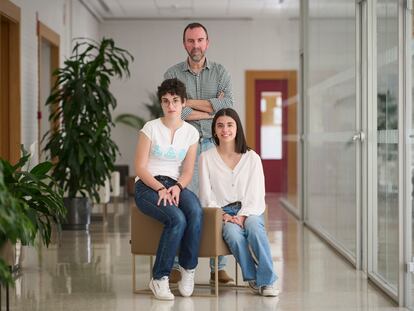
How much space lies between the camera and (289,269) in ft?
22.2

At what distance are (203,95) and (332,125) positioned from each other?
8.58 ft

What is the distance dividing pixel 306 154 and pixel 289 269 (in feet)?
12.8

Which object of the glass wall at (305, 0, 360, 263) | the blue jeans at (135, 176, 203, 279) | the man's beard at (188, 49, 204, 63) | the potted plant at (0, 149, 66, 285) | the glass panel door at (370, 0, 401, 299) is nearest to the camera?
the potted plant at (0, 149, 66, 285)

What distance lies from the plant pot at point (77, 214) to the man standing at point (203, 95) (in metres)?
3.64

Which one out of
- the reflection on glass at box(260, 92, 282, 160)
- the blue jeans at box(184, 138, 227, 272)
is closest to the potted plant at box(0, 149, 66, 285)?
the blue jeans at box(184, 138, 227, 272)

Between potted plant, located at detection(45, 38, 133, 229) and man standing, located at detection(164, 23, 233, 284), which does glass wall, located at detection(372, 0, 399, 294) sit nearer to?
man standing, located at detection(164, 23, 233, 284)

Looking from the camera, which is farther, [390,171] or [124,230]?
[124,230]

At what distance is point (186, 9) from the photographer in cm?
1494

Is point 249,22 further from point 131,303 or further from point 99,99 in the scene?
point 131,303

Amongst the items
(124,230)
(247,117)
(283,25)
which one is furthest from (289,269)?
(247,117)

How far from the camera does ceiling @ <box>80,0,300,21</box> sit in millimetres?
14016

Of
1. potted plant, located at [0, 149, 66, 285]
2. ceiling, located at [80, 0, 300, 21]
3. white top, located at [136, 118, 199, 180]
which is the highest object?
ceiling, located at [80, 0, 300, 21]

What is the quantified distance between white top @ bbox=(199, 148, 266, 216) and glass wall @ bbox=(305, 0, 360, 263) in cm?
145

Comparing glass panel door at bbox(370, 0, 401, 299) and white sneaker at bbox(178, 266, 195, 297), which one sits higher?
glass panel door at bbox(370, 0, 401, 299)
